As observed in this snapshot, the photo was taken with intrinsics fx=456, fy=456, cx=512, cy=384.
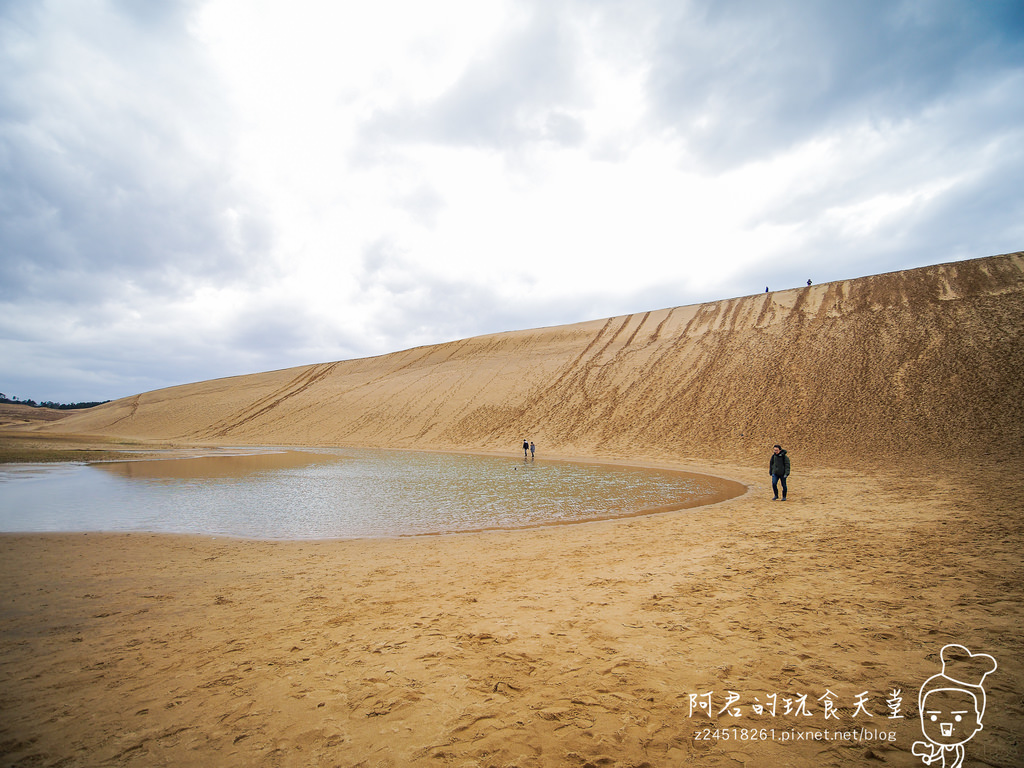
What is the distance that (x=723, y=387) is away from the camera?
32.7 meters

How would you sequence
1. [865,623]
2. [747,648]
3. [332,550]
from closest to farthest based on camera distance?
[747,648] < [865,623] < [332,550]

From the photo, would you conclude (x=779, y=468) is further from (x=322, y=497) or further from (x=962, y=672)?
(x=322, y=497)

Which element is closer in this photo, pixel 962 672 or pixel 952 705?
pixel 952 705

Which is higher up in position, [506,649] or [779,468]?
[779,468]

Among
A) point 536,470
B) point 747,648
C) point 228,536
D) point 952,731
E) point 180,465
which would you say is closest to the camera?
point 952,731

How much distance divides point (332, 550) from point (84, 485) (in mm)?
13718

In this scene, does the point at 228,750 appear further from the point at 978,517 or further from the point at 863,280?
the point at 863,280

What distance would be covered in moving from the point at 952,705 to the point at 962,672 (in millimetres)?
580

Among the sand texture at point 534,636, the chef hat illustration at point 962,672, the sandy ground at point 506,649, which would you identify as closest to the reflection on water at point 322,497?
the sand texture at point 534,636

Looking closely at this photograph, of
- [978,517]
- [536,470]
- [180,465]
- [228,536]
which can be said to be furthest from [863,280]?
[180,465]

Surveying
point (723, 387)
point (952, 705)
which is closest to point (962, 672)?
point (952, 705)

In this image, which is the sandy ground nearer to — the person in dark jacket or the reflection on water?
the reflection on water

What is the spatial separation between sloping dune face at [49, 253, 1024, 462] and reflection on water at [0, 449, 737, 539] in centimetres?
1139

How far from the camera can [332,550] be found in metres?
8.20
